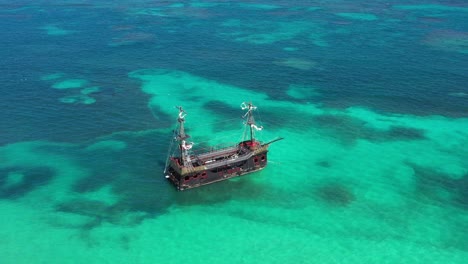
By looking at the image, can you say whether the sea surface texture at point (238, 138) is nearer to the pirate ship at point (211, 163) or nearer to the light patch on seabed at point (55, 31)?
the light patch on seabed at point (55, 31)

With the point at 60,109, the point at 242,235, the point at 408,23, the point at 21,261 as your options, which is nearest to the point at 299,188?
the point at 242,235

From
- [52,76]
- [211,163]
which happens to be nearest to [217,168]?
[211,163]

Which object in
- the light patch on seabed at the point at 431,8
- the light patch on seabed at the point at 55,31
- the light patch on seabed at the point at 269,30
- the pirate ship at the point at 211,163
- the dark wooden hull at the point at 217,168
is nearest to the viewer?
the pirate ship at the point at 211,163

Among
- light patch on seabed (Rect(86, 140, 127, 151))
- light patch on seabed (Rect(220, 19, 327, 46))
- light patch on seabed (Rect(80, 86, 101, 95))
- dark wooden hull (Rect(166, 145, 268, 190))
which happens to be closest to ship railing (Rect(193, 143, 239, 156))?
dark wooden hull (Rect(166, 145, 268, 190))

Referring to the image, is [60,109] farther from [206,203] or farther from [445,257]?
[445,257]

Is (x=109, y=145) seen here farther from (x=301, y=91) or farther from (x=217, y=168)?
(x=301, y=91)

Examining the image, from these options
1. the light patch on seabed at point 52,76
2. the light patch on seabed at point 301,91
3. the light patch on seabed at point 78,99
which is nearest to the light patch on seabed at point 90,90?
the light patch on seabed at point 78,99
